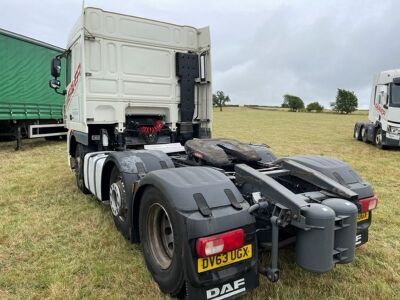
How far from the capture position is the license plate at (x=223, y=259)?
2.29m

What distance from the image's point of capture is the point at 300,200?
8.17 ft

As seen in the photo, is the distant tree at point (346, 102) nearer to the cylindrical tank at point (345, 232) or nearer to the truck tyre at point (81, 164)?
the truck tyre at point (81, 164)

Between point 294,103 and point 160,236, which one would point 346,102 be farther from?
point 160,236

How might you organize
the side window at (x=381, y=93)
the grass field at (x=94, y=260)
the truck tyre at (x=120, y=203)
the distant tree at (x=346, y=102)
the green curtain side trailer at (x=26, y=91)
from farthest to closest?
1. the distant tree at (x=346, y=102)
2. the side window at (x=381, y=93)
3. the green curtain side trailer at (x=26, y=91)
4. the truck tyre at (x=120, y=203)
5. the grass field at (x=94, y=260)

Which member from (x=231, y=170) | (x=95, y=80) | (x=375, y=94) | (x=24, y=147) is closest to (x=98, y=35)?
(x=95, y=80)

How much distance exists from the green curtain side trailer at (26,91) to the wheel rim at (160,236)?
9.87 meters

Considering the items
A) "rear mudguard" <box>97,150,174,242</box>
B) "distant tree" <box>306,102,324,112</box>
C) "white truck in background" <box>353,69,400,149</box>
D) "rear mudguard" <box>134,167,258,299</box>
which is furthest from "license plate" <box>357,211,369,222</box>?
"distant tree" <box>306,102,324,112</box>

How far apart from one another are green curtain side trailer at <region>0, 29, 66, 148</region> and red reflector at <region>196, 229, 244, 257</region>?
35.4 feet

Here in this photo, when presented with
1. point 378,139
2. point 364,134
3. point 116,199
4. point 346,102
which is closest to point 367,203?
point 116,199

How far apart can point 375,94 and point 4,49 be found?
13.7m

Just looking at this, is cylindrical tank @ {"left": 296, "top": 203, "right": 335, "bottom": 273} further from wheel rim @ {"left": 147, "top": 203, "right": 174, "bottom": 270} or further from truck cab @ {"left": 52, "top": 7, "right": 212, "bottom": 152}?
truck cab @ {"left": 52, "top": 7, "right": 212, "bottom": 152}

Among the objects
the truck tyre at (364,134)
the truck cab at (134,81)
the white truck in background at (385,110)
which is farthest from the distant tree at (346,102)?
the truck cab at (134,81)

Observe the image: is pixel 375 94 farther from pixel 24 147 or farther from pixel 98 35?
pixel 24 147

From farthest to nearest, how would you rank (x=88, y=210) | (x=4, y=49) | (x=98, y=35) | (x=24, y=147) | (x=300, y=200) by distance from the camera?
1. (x=24, y=147)
2. (x=4, y=49)
3. (x=98, y=35)
4. (x=88, y=210)
5. (x=300, y=200)
